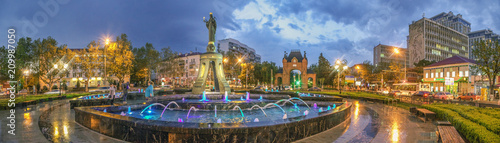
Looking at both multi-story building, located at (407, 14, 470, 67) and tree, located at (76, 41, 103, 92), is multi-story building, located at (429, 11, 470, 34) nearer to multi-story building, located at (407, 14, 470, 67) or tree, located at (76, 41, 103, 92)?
multi-story building, located at (407, 14, 470, 67)

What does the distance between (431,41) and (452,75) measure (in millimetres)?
43112

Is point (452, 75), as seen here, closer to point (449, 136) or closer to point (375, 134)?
point (375, 134)

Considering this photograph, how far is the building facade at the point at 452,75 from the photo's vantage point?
40906mm

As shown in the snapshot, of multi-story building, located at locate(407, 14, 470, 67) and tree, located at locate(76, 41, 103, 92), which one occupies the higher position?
multi-story building, located at locate(407, 14, 470, 67)

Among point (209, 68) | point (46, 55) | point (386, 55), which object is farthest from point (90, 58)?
point (386, 55)

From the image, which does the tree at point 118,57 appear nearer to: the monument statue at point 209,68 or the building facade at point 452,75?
the monument statue at point 209,68

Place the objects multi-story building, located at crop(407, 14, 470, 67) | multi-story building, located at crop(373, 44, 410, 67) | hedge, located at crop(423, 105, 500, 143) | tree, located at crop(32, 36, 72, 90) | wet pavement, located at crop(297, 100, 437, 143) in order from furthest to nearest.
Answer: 1. multi-story building, located at crop(373, 44, 410, 67)
2. multi-story building, located at crop(407, 14, 470, 67)
3. tree, located at crop(32, 36, 72, 90)
4. wet pavement, located at crop(297, 100, 437, 143)
5. hedge, located at crop(423, 105, 500, 143)

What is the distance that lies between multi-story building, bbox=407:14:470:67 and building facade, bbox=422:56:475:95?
111 feet

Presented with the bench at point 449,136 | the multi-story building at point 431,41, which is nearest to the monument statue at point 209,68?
the bench at point 449,136

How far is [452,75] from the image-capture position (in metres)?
43.7

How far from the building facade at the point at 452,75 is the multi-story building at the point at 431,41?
34.0 meters

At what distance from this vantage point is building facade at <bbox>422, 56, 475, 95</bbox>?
40.9m

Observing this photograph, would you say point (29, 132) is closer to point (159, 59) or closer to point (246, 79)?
point (246, 79)

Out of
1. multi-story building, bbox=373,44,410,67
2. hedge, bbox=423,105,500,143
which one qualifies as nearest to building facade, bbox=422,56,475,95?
hedge, bbox=423,105,500,143
